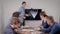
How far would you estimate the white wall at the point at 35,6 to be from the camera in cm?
601

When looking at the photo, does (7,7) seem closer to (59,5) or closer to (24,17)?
(24,17)

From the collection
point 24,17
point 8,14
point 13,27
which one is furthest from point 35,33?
point 8,14

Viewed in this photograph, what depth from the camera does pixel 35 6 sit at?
19.9 ft

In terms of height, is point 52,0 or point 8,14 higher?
point 52,0

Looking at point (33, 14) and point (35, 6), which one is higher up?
point (35, 6)

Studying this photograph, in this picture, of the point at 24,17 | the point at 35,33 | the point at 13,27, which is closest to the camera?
the point at 13,27

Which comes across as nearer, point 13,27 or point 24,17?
point 13,27

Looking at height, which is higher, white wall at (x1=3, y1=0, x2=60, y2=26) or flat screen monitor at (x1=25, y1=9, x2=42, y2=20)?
white wall at (x1=3, y1=0, x2=60, y2=26)

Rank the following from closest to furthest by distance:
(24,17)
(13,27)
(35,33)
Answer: (13,27) → (35,33) → (24,17)

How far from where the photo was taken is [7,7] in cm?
601

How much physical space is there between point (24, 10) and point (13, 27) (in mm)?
3165

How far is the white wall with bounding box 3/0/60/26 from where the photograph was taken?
6.01 metres

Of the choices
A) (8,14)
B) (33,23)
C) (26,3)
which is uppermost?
(26,3)

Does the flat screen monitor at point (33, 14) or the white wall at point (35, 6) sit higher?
the white wall at point (35, 6)
